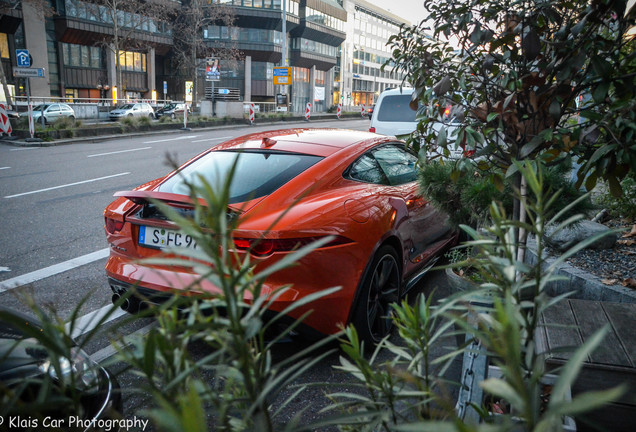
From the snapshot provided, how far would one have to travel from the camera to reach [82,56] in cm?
4534

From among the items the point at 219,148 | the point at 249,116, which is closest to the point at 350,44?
the point at 249,116

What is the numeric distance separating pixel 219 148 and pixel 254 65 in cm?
5710

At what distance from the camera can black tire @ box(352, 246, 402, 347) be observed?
328 centimetres

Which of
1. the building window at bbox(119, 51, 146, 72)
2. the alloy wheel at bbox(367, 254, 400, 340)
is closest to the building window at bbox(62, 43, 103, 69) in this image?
the building window at bbox(119, 51, 146, 72)

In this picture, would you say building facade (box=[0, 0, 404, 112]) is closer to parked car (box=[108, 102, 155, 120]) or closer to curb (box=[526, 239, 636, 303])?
parked car (box=[108, 102, 155, 120])

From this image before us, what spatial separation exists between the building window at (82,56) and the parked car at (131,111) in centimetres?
1476

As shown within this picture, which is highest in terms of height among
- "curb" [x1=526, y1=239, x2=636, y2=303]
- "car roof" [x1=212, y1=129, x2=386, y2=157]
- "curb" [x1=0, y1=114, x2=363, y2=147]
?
"car roof" [x1=212, y1=129, x2=386, y2=157]

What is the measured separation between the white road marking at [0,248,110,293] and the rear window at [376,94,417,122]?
6.31 metres

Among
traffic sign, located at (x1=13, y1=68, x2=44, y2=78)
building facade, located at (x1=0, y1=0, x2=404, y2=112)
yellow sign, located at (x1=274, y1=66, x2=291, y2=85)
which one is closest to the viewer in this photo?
traffic sign, located at (x1=13, y1=68, x2=44, y2=78)

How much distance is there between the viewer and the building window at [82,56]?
44.1 metres

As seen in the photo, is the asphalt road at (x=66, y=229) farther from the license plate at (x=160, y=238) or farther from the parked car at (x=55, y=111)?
the parked car at (x=55, y=111)

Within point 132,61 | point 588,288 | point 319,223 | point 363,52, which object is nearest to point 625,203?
point 588,288

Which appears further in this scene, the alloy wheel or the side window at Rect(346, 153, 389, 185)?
the side window at Rect(346, 153, 389, 185)

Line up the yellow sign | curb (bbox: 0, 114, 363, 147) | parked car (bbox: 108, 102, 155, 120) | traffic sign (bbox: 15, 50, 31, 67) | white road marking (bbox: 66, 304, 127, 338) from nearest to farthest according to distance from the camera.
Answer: white road marking (bbox: 66, 304, 127, 338) < curb (bbox: 0, 114, 363, 147) < traffic sign (bbox: 15, 50, 31, 67) < parked car (bbox: 108, 102, 155, 120) < the yellow sign
